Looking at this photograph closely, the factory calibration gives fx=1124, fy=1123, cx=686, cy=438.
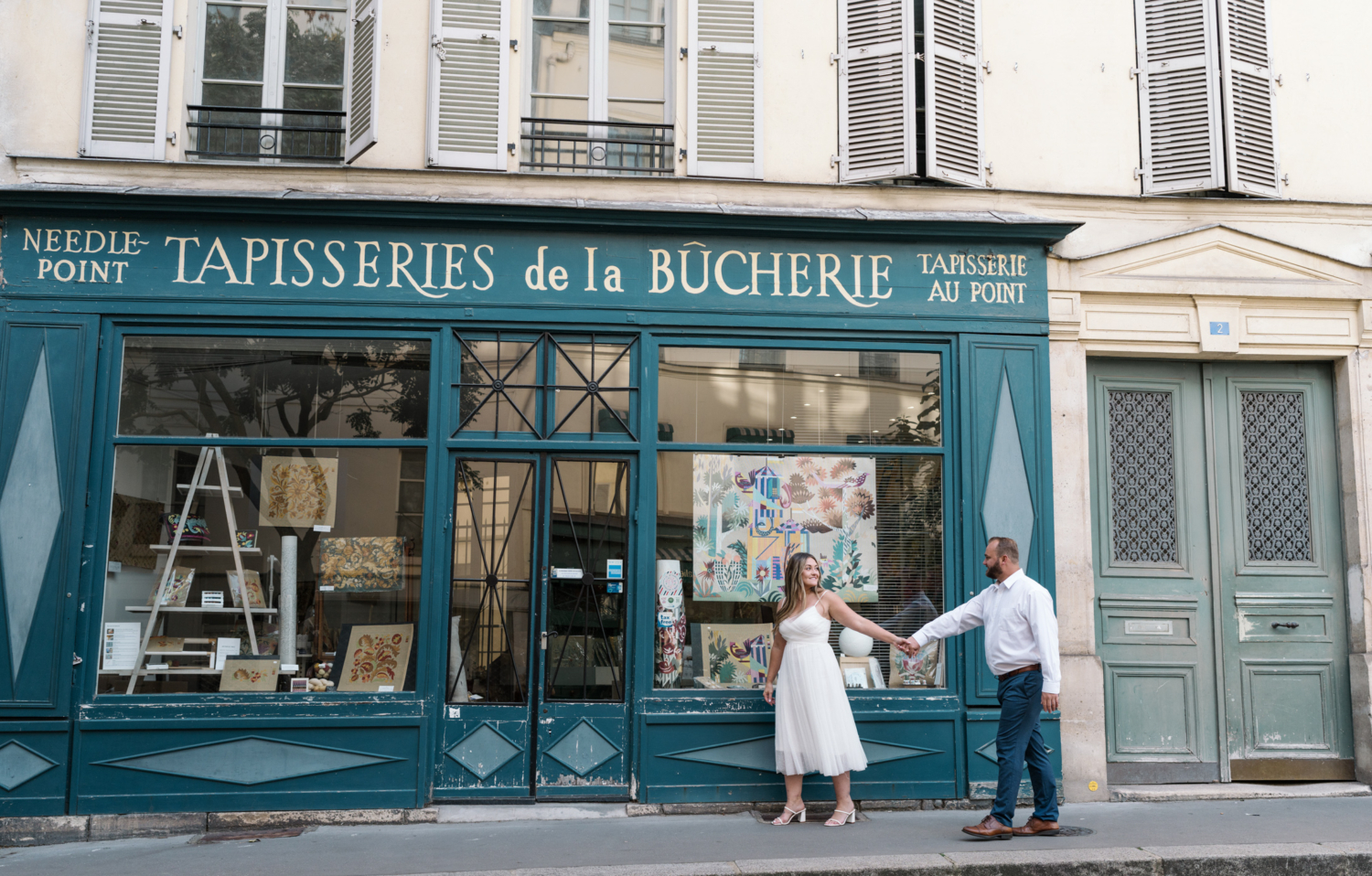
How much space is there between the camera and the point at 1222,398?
7824 millimetres

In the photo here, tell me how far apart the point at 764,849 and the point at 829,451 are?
104 inches

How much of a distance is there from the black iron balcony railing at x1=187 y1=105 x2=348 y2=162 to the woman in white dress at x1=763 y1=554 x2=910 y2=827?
416cm

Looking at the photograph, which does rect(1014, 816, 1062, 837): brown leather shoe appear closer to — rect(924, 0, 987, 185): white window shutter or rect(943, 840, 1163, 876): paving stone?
rect(943, 840, 1163, 876): paving stone

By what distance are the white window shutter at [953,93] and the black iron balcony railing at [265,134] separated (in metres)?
3.94

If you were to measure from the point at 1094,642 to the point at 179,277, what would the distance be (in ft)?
21.0

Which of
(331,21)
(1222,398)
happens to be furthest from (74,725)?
(1222,398)

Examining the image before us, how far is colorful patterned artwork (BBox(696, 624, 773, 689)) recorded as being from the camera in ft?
23.8

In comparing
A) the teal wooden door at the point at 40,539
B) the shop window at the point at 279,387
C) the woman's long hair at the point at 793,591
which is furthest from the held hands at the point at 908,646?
the teal wooden door at the point at 40,539

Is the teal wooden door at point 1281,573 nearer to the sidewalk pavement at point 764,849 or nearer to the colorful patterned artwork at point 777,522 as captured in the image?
the sidewalk pavement at point 764,849

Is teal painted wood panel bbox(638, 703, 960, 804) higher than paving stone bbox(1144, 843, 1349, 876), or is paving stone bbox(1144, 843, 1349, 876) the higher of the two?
teal painted wood panel bbox(638, 703, 960, 804)

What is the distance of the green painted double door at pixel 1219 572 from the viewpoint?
7.52m

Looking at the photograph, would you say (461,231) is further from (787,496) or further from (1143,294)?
(1143,294)

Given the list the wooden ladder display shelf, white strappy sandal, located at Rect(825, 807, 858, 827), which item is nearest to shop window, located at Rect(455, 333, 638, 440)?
the wooden ladder display shelf

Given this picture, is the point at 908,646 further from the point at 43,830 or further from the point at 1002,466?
the point at 43,830
